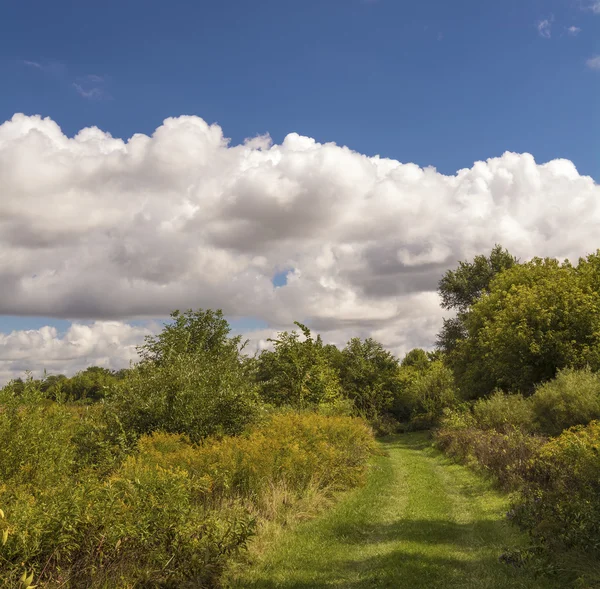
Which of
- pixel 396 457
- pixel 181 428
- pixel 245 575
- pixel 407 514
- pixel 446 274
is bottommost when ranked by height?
pixel 396 457

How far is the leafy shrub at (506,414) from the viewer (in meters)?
21.4

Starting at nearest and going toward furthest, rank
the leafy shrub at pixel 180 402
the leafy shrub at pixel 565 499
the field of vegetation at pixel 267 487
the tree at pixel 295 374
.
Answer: the field of vegetation at pixel 267 487, the leafy shrub at pixel 565 499, the leafy shrub at pixel 180 402, the tree at pixel 295 374

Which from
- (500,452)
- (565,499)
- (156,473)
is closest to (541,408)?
(500,452)

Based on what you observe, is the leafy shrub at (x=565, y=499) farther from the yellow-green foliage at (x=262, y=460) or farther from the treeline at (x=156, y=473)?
the yellow-green foliage at (x=262, y=460)

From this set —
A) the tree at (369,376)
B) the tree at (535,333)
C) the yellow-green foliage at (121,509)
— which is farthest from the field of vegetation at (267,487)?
the tree at (369,376)

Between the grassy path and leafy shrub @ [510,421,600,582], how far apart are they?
0.72m

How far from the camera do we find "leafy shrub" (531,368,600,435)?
18.6m

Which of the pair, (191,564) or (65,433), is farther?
(65,433)

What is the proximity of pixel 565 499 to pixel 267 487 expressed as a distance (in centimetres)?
596

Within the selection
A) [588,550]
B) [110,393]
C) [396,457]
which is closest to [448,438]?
[396,457]

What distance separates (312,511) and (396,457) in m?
14.9

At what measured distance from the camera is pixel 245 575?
27.3 feet

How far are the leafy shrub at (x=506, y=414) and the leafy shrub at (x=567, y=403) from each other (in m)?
0.42

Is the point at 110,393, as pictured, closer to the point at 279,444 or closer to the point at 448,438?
the point at 279,444
